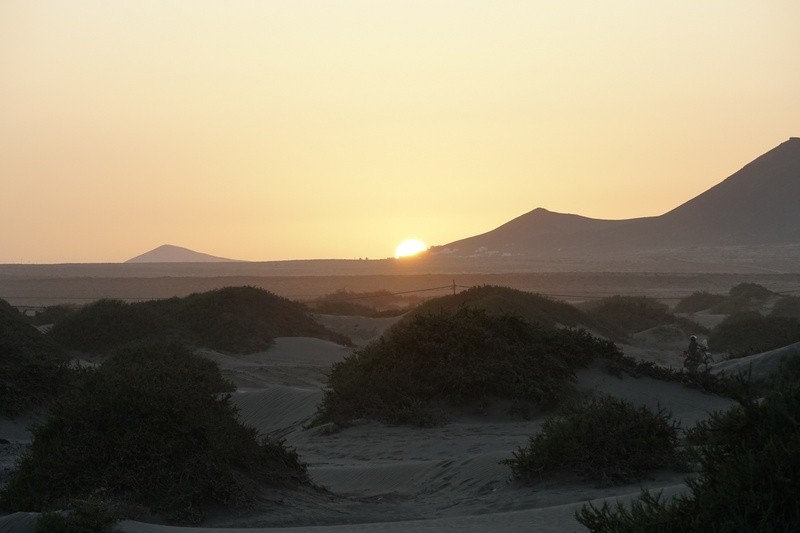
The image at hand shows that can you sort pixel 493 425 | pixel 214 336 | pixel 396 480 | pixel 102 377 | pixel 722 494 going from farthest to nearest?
pixel 214 336
pixel 493 425
pixel 396 480
pixel 102 377
pixel 722 494

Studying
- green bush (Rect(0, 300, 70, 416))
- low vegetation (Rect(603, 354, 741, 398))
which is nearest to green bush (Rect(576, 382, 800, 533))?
low vegetation (Rect(603, 354, 741, 398))

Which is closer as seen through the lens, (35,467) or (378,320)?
(35,467)

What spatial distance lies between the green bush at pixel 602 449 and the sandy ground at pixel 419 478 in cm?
21

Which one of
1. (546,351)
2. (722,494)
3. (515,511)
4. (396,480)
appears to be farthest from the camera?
(546,351)

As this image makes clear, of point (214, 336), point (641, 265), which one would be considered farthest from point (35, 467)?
point (641, 265)

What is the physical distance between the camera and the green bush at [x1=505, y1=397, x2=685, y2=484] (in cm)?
1144

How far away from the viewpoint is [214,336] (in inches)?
1256

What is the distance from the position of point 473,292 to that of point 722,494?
2711 cm

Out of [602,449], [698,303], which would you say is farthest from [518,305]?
[698,303]

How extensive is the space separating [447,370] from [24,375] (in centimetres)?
763

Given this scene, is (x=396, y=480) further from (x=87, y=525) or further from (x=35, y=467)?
(x=87, y=525)

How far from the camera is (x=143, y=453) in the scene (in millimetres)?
10375

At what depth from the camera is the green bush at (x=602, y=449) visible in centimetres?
1144

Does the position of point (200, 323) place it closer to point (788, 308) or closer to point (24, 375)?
point (24, 375)
